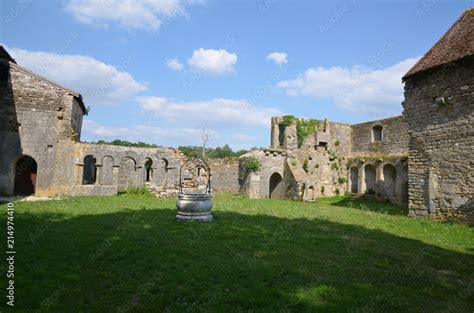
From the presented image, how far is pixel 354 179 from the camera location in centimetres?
2492

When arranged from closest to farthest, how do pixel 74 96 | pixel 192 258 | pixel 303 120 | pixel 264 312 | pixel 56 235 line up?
pixel 264 312 → pixel 192 258 → pixel 56 235 → pixel 74 96 → pixel 303 120

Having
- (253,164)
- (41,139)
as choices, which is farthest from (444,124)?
(41,139)

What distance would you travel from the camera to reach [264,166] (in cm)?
2208

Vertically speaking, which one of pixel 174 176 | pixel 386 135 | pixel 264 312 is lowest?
pixel 264 312

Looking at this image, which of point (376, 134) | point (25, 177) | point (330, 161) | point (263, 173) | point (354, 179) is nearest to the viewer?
point (25, 177)

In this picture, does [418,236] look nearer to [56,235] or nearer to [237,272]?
[237,272]

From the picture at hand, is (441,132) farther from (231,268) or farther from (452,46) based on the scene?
(231,268)

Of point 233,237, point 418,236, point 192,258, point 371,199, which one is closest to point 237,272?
point 192,258

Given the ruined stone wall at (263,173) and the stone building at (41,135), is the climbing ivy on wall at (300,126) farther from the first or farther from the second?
the stone building at (41,135)

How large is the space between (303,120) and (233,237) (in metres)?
17.4

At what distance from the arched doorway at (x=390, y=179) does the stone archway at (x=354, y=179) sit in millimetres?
2946

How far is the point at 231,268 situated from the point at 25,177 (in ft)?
61.8

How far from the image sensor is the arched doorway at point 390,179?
21.2 meters

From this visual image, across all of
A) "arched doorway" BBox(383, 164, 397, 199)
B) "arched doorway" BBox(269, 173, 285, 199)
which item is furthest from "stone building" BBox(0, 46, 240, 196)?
"arched doorway" BBox(383, 164, 397, 199)
